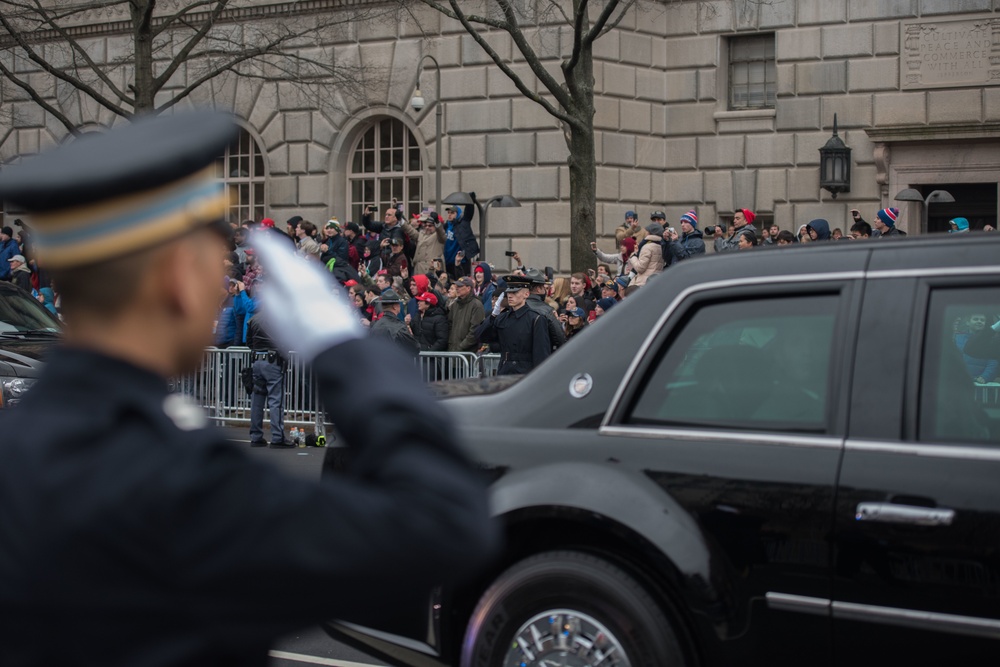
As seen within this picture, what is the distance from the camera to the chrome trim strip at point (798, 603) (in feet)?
13.7

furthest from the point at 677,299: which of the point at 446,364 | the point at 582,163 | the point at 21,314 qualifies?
the point at 582,163

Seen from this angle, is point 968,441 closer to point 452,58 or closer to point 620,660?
point 620,660

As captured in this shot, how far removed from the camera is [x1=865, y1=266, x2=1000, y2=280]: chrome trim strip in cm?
434

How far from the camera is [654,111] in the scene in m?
26.8

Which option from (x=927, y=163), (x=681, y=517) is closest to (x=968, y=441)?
(x=681, y=517)

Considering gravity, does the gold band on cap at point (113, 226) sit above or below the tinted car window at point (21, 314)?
above

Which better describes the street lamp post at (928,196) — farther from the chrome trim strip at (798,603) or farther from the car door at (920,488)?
the chrome trim strip at (798,603)

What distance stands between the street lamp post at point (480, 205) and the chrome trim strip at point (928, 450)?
19607 millimetres

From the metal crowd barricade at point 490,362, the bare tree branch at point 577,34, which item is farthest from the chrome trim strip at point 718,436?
the bare tree branch at point 577,34

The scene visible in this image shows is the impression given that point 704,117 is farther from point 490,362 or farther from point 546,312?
point 546,312

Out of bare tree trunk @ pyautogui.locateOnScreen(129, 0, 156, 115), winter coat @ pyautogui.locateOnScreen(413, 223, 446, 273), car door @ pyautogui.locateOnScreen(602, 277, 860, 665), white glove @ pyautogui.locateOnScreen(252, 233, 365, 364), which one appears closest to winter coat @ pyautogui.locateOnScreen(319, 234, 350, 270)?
winter coat @ pyautogui.locateOnScreen(413, 223, 446, 273)

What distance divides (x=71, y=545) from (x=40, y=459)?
0.38 feet

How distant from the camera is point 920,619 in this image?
404 centimetres

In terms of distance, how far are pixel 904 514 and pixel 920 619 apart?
31 cm
